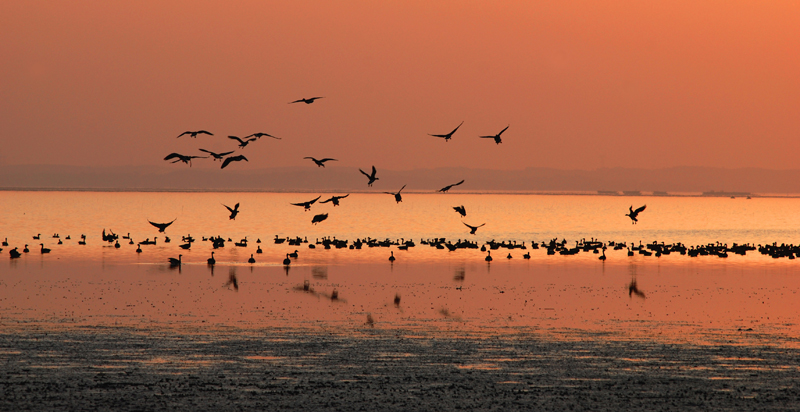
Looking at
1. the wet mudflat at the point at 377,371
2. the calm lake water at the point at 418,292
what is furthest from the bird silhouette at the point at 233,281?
the wet mudflat at the point at 377,371

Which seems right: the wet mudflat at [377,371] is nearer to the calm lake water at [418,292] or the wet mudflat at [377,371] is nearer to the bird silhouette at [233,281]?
the calm lake water at [418,292]

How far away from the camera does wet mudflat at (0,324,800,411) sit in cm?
2611

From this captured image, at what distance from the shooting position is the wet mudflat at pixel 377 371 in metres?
26.1

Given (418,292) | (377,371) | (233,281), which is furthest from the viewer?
(233,281)

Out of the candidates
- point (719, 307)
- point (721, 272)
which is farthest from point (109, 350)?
point (721, 272)

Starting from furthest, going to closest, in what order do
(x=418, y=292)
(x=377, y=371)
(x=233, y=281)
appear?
1. (x=233, y=281)
2. (x=418, y=292)
3. (x=377, y=371)

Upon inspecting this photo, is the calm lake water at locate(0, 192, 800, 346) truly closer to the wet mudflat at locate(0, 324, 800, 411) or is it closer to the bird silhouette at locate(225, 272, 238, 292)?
the bird silhouette at locate(225, 272, 238, 292)

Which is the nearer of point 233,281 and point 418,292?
point 418,292

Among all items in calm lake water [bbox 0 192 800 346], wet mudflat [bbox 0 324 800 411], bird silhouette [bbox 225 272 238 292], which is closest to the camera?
wet mudflat [bbox 0 324 800 411]

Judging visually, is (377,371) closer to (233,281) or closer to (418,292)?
(418,292)

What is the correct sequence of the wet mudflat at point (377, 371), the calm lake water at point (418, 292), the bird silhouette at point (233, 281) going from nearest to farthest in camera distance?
the wet mudflat at point (377, 371), the calm lake water at point (418, 292), the bird silhouette at point (233, 281)

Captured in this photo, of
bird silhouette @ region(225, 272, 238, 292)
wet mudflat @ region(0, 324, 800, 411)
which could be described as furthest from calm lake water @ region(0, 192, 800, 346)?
wet mudflat @ region(0, 324, 800, 411)

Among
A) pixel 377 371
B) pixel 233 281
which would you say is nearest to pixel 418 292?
pixel 233 281

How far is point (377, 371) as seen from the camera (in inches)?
1176
